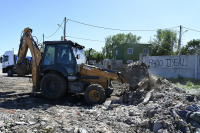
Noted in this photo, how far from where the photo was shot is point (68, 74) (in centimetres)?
645

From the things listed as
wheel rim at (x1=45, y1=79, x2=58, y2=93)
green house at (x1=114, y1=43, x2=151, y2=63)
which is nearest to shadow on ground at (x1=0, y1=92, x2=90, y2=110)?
wheel rim at (x1=45, y1=79, x2=58, y2=93)

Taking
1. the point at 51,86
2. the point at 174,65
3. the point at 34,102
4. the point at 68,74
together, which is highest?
the point at 174,65

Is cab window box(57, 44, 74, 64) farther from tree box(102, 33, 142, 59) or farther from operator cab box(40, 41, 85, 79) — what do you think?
tree box(102, 33, 142, 59)

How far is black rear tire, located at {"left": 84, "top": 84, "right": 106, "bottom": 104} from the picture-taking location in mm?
5926

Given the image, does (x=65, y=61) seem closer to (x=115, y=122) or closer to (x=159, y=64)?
(x=115, y=122)

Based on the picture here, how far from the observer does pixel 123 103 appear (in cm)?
587

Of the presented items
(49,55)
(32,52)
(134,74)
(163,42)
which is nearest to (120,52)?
(163,42)

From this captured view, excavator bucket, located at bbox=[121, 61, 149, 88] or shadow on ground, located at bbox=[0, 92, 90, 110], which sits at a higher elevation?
excavator bucket, located at bbox=[121, 61, 149, 88]

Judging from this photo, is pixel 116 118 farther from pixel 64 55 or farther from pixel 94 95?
pixel 64 55

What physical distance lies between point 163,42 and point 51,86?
31.6 meters

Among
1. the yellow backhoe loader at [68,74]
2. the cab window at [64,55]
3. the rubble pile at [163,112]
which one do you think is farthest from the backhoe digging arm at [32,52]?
the rubble pile at [163,112]

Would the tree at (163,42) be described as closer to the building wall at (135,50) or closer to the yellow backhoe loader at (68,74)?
the building wall at (135,50)

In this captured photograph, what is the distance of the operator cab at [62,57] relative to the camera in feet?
21.0

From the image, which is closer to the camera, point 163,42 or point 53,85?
point 53,85
